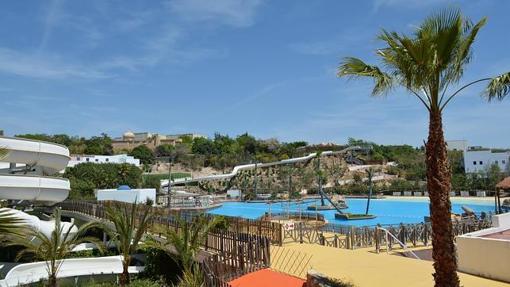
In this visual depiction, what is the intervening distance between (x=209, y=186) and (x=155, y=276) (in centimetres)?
6268

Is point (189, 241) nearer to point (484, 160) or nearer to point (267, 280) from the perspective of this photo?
point (267, 280)

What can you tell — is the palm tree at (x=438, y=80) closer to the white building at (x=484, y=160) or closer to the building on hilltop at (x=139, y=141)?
the white building at (x=484, y=160)

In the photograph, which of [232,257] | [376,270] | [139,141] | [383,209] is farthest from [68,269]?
[139,141]

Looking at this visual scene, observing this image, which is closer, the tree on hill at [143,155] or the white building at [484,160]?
the white building at [484,160]

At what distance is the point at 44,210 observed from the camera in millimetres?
34219

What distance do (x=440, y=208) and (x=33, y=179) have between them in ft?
70.7

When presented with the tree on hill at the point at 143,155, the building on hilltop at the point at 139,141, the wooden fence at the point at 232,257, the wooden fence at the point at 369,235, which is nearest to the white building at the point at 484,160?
the wooden fence at the point at 369,235

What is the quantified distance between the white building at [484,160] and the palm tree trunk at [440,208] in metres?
70.5

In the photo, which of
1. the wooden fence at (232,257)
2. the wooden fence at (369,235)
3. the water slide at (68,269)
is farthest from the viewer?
the water slide at (68,269)

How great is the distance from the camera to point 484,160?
242 feet

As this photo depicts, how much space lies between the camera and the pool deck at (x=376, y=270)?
33.0 ft

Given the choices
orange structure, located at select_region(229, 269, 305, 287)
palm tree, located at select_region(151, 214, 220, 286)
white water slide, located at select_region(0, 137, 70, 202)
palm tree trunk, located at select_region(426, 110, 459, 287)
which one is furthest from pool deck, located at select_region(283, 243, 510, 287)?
white water slide, located at select_region(0, 137, 70, 202)

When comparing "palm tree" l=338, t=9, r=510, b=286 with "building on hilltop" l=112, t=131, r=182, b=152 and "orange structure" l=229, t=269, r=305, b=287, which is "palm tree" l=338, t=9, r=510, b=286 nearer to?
"orange structure" l=229, t=269, r=305, b=287

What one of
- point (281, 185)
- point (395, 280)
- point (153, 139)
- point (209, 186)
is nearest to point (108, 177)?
point (209, 186)
